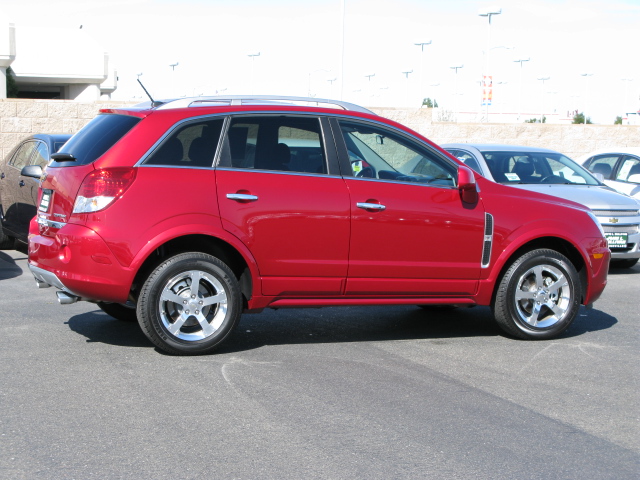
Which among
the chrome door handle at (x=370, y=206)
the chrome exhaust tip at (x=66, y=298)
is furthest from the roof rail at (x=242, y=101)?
the chrome exhaust tip at (x=66, y=298)

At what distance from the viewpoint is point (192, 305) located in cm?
634

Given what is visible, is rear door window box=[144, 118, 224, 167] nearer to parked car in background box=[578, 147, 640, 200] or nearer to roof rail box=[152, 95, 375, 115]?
roof rail box=[152, 95, 375, 115]

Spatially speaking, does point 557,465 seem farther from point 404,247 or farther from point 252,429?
point 404,247

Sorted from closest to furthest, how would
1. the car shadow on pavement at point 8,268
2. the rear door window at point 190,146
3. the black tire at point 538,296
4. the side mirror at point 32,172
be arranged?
the rear door window at point 190,146, the black tire at point 538,296, the side mirror at point 32,172, the car shadow on pavement at point 8,268

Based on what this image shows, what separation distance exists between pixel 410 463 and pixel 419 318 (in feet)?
13.1

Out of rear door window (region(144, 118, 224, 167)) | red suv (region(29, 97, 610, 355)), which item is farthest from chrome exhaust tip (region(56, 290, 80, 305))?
rear door window (region(144, 118, 224, 167))

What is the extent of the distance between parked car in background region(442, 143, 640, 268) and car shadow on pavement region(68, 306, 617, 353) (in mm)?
2734

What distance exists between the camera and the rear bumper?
611cm

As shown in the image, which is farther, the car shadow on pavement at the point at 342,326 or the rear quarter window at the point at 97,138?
the car shadow on pavement at the point at 342,326

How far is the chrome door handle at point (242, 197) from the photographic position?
20.9 ft

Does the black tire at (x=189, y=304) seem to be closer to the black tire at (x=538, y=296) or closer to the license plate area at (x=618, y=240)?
the black tire at (x=538, y=296)

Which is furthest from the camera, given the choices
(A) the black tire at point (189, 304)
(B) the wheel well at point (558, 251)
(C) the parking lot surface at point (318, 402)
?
(B) the wheel well at point (558, 251)

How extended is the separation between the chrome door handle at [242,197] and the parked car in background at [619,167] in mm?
8540

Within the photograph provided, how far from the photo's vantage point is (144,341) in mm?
6906
